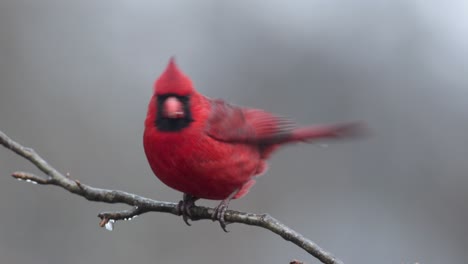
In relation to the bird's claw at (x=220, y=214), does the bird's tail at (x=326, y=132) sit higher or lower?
higher

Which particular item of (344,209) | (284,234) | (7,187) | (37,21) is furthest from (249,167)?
(37,21)

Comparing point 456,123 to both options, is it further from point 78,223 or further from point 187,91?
point 187,91

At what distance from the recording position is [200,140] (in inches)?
110

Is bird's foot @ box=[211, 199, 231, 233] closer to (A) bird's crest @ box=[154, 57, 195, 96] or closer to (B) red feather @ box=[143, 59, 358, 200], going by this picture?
(B) red feather @ box=[143, 59, 358, 200]

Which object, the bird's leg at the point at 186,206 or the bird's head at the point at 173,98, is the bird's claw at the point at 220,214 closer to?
the bird's leg at the point at 186,206

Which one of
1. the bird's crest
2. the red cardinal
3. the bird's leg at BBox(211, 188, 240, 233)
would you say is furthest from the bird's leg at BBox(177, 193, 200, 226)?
the bird's crest

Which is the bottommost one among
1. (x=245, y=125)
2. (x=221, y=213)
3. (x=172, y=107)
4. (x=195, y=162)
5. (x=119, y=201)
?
(x=119, y=201)

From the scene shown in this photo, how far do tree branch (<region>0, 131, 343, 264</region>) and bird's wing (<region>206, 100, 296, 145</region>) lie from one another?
382mm

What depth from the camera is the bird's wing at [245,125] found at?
9.48 feet

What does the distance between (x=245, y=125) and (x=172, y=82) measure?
516 millimetres

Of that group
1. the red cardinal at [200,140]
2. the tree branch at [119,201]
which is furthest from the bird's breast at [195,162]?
the tree branch at [119,201]

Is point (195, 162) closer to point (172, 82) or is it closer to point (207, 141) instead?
point (207, 141)

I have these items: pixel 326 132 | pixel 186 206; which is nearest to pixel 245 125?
pixel 186 206

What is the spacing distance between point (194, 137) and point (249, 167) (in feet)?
1.12
